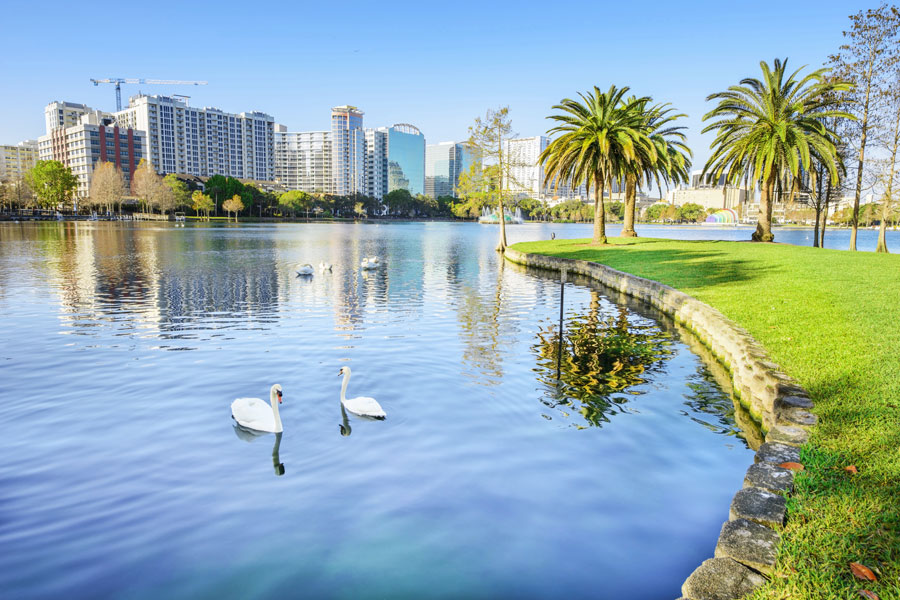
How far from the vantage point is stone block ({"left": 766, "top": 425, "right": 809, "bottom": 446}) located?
6.14 meters

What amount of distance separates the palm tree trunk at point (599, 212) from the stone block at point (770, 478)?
32395 mm

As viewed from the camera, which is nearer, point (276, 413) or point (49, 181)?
point (276, 413)

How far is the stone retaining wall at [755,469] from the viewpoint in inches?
159

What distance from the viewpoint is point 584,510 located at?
6078 mm

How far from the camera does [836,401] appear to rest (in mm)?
6992

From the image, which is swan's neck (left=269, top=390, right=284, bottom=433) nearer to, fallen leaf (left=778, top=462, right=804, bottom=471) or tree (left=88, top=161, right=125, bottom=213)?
fallen leaf (left=778, top=462, right=804, bottom=471)

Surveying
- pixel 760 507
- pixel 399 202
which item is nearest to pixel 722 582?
pixel 760 507

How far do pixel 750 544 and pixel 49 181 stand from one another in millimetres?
146237

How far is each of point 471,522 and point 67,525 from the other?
4.25 m

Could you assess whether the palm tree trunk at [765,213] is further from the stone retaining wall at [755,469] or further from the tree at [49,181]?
the tree at [49,181]

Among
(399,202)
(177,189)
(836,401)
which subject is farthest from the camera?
(399,202)

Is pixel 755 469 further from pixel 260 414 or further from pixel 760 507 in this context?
pixel 260 414

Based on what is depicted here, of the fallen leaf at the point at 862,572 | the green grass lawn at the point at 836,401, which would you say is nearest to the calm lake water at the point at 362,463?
the green grass lawn at the point at 836,401

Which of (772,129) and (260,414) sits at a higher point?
(772,129)
